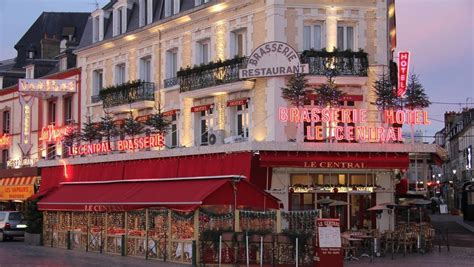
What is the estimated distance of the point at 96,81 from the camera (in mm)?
40344

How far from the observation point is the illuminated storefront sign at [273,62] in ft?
94.2

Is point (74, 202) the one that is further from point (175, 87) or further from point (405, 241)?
point (405, 241)

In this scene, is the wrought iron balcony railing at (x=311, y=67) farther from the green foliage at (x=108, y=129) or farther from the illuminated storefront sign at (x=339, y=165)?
the green foliage at (x=108, y=129)

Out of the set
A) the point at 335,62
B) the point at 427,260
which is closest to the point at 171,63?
the point at 335,62

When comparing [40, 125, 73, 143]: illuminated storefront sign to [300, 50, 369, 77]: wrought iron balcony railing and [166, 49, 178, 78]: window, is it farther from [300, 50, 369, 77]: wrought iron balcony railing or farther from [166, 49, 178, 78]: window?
[300, 50, 369, 77]: wrought iron balcony railing

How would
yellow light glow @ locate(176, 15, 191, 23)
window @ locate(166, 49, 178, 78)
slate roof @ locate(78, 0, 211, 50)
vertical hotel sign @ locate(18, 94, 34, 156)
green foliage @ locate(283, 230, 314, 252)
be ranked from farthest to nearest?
vertical hotel sign @ locate(18, 94, 34, 156) < window @ locate(166, 49, 178, 78) < slate roof @ locate(78, 0, 211, 50) < yellow light glow @ locate(176, 15, 191, 23) < green foliage @ locate(283, 230, 314, 252)

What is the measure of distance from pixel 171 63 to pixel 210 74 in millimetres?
3812

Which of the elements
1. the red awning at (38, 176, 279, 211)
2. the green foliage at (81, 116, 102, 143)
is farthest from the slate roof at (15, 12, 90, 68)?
the red awning at (38, 176, 279, 211)

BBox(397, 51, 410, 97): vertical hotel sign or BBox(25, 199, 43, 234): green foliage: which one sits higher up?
BBox(397, 51, 410, 97): vertical hotel sign

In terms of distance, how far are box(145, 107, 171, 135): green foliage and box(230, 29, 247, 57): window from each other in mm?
4291

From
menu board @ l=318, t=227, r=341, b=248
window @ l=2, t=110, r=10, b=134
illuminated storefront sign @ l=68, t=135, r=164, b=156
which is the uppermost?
window @ l=2, t=110, r=10, b=134

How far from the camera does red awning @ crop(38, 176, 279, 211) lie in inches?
987

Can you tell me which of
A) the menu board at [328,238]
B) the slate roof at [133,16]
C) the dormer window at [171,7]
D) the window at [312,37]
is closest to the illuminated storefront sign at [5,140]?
the slate roof at [133,16]

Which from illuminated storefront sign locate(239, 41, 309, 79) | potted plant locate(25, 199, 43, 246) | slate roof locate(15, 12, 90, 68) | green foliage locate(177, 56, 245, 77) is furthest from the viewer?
slate roof locate(15, 12, 90, 68)
